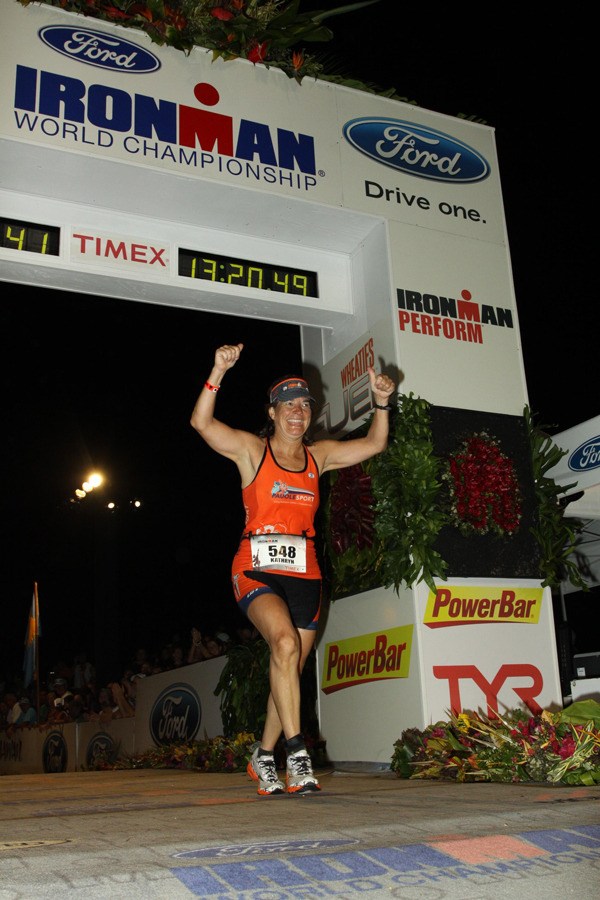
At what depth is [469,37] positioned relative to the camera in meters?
7.73

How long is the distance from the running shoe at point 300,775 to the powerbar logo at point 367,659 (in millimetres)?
1651

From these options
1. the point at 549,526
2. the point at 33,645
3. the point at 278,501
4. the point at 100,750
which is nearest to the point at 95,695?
the point at 33,645

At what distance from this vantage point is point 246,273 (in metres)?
5.73

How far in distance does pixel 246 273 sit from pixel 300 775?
357 centimetres

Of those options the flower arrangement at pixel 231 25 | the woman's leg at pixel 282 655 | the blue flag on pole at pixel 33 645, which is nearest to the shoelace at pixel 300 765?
the woman's leg at pixel 282 655

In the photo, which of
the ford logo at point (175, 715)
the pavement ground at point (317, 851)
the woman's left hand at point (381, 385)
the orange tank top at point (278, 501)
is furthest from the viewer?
the ford logo at point (175, 715)

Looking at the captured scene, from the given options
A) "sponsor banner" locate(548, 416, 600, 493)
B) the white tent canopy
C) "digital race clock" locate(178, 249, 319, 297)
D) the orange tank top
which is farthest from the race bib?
"sponsor banner" locate(548, 416, 600, 493)

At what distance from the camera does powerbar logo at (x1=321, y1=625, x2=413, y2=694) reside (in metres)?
5.00

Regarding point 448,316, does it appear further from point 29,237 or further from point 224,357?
point 29,237

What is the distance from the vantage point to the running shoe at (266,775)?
346cm

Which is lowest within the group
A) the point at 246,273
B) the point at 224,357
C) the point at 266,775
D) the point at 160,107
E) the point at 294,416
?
the point at 266,775

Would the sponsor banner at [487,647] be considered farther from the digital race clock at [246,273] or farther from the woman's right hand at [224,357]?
the digital race clock at [246,273]

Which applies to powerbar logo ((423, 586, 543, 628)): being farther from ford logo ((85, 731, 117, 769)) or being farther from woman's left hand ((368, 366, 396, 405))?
ford logo ((85, 731, 117, 769))

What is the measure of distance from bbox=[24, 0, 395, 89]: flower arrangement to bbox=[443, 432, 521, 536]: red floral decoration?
2946 millimetres
